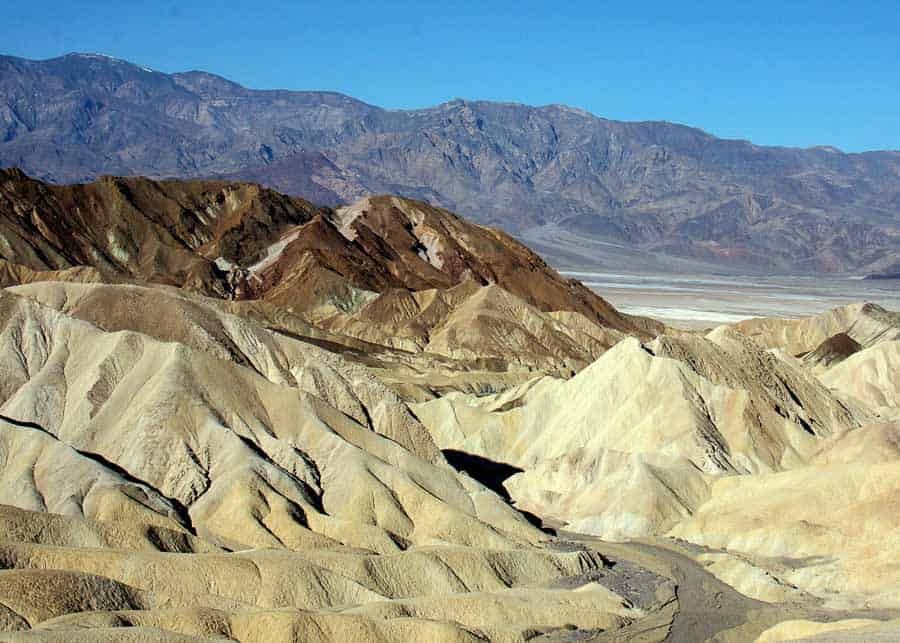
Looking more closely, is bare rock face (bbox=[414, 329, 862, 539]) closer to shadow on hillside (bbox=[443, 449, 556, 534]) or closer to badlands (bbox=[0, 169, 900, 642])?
badlands (bbox=[0, 169, 900, 642])

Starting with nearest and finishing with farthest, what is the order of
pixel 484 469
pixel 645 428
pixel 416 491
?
pixel 416 491
pixel 645 428
pixel 484 469

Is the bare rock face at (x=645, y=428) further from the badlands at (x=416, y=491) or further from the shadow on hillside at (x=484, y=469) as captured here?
the shadow on hillside at (x=484, y=469)

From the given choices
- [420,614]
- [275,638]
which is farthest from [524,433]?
[275,638]

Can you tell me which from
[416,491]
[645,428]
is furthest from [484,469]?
[416,491]

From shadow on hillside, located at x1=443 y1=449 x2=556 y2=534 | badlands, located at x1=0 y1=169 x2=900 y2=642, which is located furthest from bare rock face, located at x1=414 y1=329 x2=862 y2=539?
shadow on hillside, located at x1=443 y1=449 x2=556 y2=534

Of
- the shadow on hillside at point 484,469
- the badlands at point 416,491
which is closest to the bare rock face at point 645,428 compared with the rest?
the badlands at point 416,491

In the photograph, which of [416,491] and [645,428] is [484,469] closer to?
[645,428]

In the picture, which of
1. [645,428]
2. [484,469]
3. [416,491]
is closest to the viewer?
[416,491]
